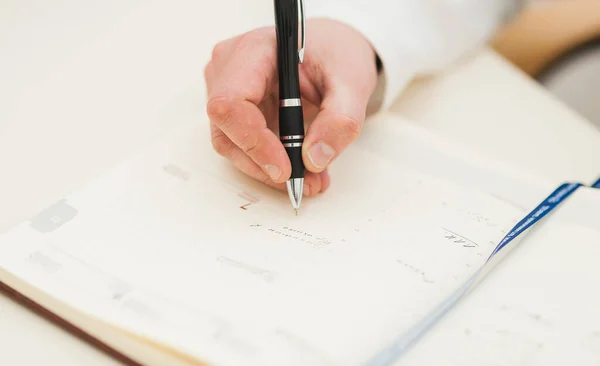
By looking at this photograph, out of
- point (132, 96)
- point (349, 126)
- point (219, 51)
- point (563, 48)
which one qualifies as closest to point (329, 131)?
point (349, 126)

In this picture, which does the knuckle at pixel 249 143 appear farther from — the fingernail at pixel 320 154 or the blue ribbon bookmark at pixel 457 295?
the blue ribbon bookmark at pixel 457 295

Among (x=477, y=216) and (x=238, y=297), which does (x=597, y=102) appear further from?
(x=238, y=297)

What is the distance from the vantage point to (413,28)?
0.60 m

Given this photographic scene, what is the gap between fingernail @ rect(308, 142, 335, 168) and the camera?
0.44 meters

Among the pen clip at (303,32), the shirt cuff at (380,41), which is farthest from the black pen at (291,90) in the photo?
the shirt cuff at (380,41)

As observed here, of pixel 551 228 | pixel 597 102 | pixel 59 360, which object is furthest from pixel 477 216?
A: pixel 597 102

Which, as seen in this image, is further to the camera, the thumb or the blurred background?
the blurred background

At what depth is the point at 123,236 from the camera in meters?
0.40

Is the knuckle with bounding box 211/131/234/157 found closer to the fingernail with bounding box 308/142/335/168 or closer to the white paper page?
the fingernail with bounding box 308/142/335/168

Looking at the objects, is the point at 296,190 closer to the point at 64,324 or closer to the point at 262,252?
the point at 262,252

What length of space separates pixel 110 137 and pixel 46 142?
0.17 ft

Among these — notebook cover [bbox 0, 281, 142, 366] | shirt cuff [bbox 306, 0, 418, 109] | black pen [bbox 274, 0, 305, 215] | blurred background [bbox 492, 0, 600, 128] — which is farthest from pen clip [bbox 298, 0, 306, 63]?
blurred background [bbox 492, 0, 600, 128]

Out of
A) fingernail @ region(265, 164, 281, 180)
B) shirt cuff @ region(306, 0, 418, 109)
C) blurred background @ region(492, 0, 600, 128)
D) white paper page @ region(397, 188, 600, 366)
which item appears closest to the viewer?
white paper page @ region(397, 188, 600, 366)

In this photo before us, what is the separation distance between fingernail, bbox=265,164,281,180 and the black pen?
12 millimetres
